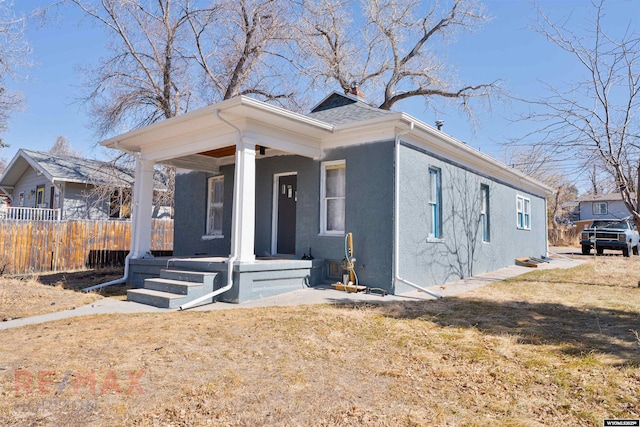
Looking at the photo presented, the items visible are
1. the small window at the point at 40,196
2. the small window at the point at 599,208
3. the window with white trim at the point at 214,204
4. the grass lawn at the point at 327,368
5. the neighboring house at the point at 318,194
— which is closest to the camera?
the grass lawn at the point at 327,368

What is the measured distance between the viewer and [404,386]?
344 centimetres

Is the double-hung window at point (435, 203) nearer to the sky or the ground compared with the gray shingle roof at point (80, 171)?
nearer to the ground

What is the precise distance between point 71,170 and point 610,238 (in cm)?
2483

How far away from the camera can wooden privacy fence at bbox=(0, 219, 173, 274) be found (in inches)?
481

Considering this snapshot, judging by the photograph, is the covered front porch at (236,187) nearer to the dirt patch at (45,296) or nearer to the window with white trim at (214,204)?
the dirt patch at (45,296)

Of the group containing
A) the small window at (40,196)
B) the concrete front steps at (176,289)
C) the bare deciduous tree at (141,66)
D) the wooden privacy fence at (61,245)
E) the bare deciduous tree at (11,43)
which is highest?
the bare deciduous tree at (141,66)

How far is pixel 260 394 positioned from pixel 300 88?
18.7m

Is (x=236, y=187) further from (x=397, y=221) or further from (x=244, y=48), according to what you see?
(x=244, y=48)

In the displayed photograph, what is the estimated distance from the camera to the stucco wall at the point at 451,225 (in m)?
8.24

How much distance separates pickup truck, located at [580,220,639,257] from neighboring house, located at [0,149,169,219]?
836 inches

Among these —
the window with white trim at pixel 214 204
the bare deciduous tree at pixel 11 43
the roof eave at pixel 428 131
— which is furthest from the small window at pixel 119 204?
the roof eave at pixel 428 131

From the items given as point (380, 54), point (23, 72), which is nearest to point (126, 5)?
point (23, 72)

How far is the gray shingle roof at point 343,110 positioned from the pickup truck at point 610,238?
13.8m

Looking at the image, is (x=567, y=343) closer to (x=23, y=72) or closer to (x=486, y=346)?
(x=486, y=346)
